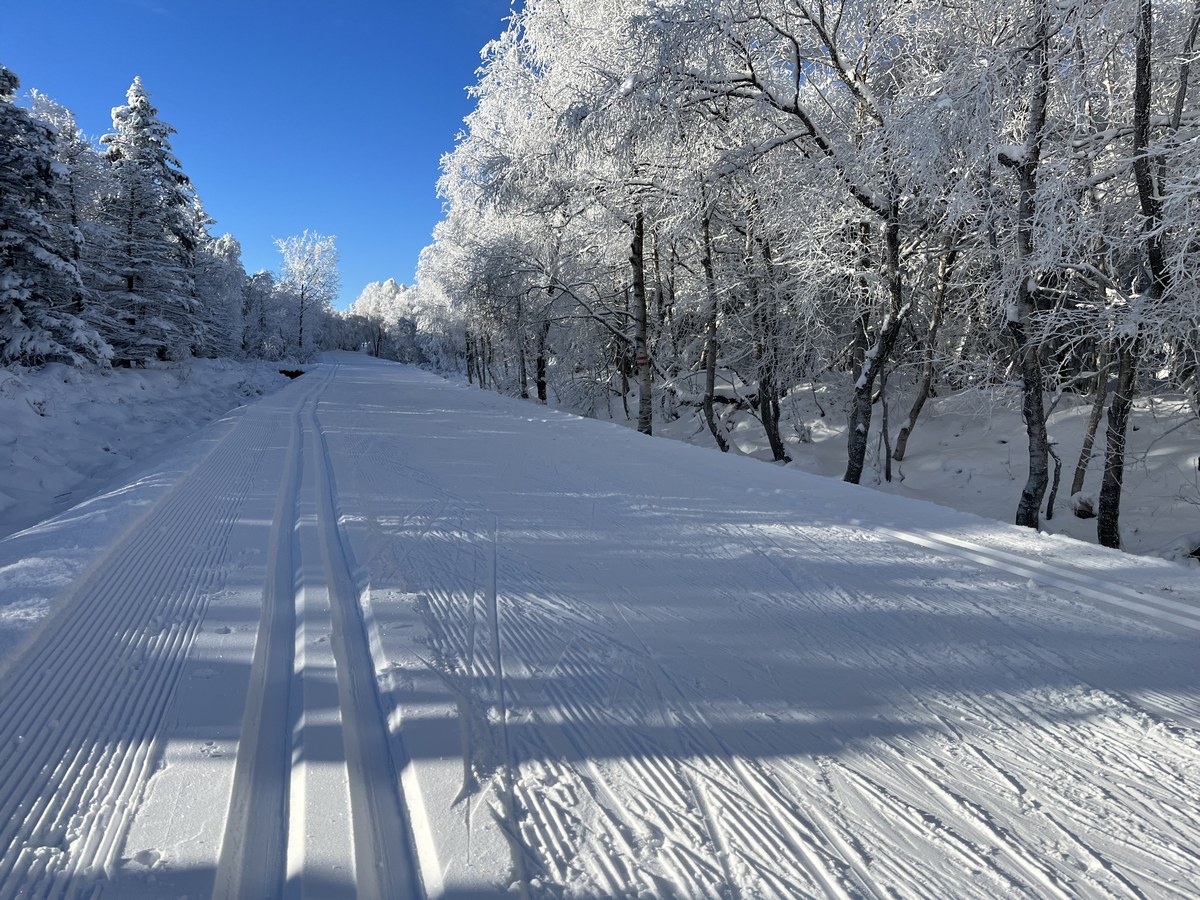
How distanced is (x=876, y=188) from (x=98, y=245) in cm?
2342

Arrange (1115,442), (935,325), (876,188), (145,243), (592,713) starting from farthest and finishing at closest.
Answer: (145,243) → (935,325) → (876,188) → (1115,442) → (592,713)

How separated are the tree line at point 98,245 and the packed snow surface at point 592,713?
50.6ft

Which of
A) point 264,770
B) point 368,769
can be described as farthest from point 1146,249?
point 264,770

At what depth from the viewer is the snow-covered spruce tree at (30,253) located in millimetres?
14344

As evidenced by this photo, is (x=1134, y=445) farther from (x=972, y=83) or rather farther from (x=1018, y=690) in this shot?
(x=1018, y=690)

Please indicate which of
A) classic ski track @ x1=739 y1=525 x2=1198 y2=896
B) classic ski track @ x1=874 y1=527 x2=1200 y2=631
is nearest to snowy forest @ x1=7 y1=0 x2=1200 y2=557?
classic ski track @ x1=874 y1=527 x2=1200 y2=631

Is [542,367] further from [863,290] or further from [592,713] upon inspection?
[592,713]

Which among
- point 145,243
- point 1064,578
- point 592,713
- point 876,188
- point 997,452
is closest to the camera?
point 592,713

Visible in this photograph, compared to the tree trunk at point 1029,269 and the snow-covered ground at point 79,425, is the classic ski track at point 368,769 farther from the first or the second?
the tree trunk at point 1029,269

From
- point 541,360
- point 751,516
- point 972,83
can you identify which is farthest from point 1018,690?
point 541,360

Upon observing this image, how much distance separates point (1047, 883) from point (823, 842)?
501 millimetres

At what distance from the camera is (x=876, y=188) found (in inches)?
316

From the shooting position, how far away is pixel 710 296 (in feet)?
39.9

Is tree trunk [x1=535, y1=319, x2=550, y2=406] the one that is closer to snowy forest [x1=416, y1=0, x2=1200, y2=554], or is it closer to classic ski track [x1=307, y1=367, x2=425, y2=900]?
snowy forest [x1=416, y1=0, x2=1200, y2=554]
